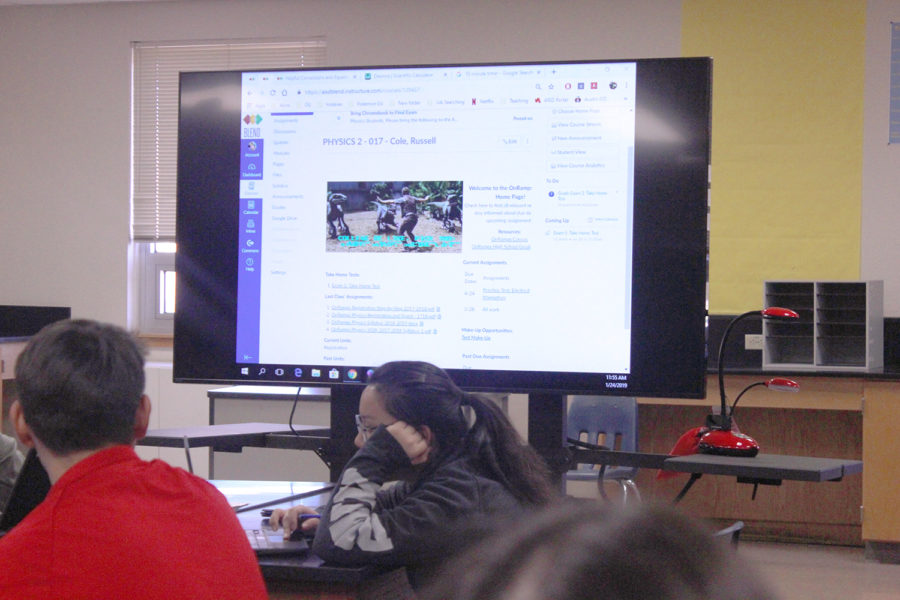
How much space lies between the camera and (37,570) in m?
1.14

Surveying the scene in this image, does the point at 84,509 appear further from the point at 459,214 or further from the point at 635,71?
the point at 635,71

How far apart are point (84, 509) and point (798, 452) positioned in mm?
4167

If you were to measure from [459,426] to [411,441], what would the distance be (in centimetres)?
10

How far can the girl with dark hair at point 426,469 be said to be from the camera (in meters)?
1.59

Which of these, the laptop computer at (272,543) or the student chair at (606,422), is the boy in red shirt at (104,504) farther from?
Result: the student chair at (606,422)

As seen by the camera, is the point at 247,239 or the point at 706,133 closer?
the point at 706,133

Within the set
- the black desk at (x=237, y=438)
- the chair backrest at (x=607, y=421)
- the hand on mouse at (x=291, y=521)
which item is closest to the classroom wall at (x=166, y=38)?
the chair backrest at (x=607, y=421)

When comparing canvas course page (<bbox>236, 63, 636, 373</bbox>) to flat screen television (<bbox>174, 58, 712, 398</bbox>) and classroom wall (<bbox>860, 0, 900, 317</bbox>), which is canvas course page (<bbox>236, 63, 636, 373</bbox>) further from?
classroom wall (<bbox>860, 0, 900, 317</bbox>)

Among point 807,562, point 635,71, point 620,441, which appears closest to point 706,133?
point 635,71

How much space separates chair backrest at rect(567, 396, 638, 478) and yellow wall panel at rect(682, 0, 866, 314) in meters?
1.08

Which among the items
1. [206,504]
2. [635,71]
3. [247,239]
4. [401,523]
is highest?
[635,71]

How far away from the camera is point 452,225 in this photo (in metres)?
1.98

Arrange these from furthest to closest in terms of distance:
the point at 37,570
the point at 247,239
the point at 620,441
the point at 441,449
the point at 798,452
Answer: the point at 798,452
the point at 620,441
the point at 247,239
the point at 441,449
the point at 37,570

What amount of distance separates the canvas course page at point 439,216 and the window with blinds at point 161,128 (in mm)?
3370
